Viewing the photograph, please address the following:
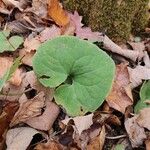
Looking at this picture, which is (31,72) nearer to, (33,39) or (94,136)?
(33,39)

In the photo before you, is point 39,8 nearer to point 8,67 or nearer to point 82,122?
point 8,67

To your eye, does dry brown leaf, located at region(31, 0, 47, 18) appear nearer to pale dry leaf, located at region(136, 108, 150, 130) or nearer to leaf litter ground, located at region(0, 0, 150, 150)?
leaf litter ground, located at region(0, 0, 150, 150)

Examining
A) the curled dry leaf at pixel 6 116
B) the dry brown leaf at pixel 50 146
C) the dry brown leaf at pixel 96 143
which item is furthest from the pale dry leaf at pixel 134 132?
the curled dry leaf at pixel 6 116

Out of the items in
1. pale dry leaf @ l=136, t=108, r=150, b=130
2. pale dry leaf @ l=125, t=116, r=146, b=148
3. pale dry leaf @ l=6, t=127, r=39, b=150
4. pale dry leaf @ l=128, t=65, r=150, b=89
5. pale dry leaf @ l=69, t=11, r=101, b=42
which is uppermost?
pale dry leaf @ l=69, t=11, r=101, b=42

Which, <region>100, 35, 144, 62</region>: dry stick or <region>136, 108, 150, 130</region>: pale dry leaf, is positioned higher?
<region>100, 35, 144, 62</region>: dry stick

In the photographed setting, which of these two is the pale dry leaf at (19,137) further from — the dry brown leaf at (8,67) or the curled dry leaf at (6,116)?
the dry brown leaf at (8,67)

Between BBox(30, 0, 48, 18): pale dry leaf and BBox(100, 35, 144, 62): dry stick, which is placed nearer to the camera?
BBox(100, 35, 144, 62): dry stick

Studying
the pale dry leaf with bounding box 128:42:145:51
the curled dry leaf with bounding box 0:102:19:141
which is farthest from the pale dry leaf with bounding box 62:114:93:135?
the pale dry leaf with bounding box 128:42:145:51
